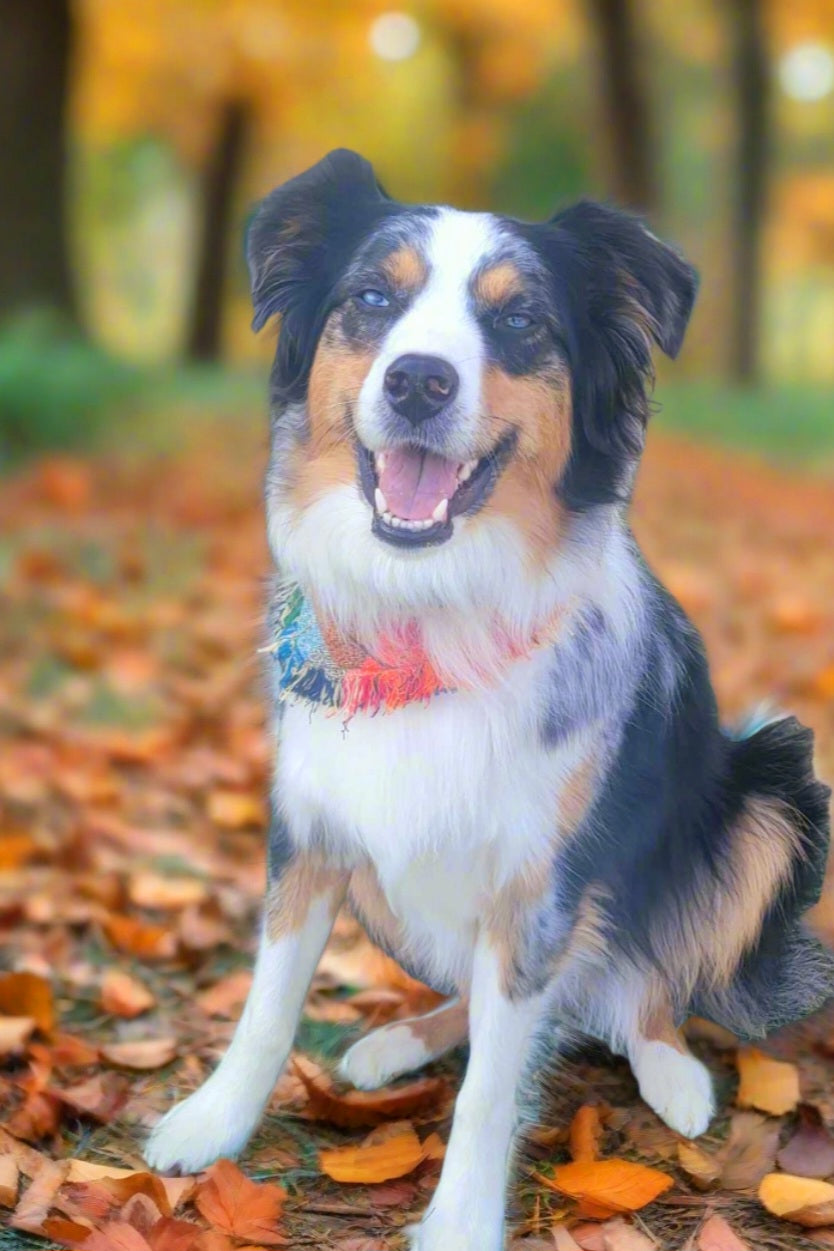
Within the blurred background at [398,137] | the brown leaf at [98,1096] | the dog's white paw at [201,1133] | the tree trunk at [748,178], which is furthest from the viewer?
the tree trunk at [748,178]

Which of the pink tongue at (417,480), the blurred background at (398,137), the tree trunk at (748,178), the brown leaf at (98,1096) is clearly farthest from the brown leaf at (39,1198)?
the tree trunk at (748,178)

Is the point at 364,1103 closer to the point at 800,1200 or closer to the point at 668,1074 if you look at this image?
the point at 668,1074

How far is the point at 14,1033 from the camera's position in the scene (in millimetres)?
3094

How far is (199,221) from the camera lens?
16.2 m

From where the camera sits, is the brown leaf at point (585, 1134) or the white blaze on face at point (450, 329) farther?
the brown leaf at point (585, 1134)

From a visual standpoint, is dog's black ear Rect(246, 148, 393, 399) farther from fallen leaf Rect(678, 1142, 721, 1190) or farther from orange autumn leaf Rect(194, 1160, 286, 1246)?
fallen leaf Rect(678, 1142, 721, 1190)

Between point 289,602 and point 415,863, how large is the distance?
0.60 m

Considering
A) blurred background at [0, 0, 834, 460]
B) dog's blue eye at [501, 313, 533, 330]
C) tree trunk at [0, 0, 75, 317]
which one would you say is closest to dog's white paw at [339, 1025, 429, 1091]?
dog's blue eye at [501, 313, 533, 330]

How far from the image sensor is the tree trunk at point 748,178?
1348 cm

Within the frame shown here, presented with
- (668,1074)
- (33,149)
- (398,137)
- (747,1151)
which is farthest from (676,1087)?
(398,137)

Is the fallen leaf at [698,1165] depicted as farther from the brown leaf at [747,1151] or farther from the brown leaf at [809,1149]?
the brown leaf at [809,1149]

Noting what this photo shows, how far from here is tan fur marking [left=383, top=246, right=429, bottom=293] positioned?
2568 millimetres

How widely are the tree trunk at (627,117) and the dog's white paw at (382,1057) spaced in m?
11.0

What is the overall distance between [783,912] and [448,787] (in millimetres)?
991
